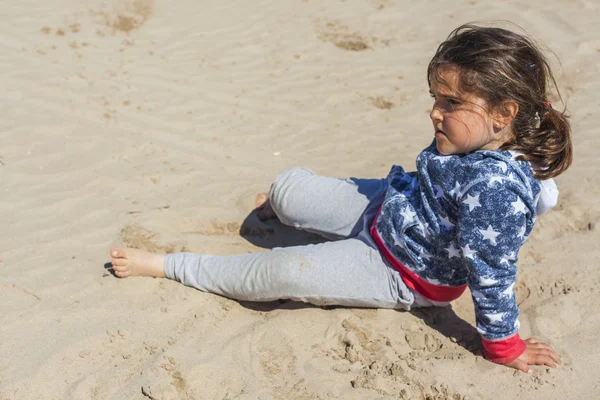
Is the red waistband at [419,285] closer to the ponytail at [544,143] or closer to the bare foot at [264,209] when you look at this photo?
the ponytail at [544,143]

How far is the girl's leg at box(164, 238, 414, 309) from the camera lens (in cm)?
263

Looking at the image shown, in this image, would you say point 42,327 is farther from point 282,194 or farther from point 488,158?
point 488,158

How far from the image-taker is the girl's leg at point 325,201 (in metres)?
2.88

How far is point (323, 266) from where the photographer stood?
104 inches

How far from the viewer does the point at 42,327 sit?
256 centimetres

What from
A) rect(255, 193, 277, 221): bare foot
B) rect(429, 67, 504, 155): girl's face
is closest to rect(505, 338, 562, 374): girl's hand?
rect(429, 67, 504, 155): girl's face

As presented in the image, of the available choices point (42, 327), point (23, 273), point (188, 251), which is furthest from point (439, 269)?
point (23, 273)

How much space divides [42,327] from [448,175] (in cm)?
170

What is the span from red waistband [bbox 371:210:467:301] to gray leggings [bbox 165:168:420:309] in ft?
0.09

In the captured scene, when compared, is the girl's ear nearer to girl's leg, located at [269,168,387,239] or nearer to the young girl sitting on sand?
the young girl sitting on sand

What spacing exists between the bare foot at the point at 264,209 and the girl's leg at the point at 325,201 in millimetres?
247

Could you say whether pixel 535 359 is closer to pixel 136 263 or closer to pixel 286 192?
pixel 286 192

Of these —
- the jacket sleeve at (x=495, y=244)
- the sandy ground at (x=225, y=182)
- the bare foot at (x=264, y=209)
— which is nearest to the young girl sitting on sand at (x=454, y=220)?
the jacket sleeve at (x=495, y=244)

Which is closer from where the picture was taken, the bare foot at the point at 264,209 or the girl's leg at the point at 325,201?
the girl's leg at the point at 325,201
